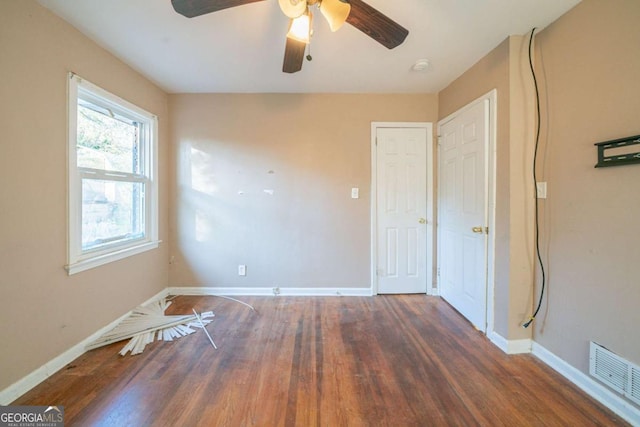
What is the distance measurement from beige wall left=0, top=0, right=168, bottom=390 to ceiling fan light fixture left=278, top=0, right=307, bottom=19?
65.9 inches

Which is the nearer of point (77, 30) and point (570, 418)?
point (570, 418)

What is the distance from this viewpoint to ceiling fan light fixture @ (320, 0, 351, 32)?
1.22 meters

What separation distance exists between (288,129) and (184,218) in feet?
5.53

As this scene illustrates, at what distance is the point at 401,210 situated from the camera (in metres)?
3.00

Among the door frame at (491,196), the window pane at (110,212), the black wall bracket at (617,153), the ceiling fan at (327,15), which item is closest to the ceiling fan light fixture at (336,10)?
the ceiling fan at (327,15)

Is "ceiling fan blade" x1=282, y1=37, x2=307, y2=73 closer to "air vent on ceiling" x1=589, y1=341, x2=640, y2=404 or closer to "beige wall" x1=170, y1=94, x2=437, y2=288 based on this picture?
"beige wall" x1=170, y1=94, x2=437, y2=288

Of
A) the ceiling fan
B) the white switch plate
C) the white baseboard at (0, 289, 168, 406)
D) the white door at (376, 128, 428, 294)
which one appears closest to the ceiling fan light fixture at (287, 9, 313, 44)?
the ceiling fan

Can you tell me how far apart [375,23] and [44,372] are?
9.80 feet

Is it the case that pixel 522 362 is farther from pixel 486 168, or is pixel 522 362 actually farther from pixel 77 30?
pixel 77 30

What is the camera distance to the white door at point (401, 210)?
9.77 ft

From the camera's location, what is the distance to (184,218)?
3023 millimetres

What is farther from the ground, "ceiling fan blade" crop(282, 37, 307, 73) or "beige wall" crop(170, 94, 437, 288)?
"ceiling fan blade" crop(282, 37, 307, 73)

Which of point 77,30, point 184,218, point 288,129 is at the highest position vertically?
point 77,30

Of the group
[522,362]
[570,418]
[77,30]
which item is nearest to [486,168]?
[522,362]
